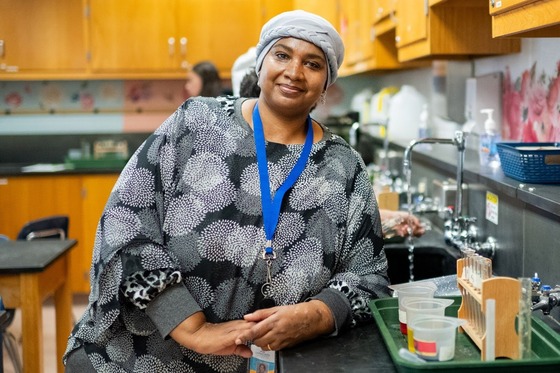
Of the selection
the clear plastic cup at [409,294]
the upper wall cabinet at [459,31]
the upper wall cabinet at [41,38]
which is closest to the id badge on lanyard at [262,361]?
the clear plastic cup at [409,294]

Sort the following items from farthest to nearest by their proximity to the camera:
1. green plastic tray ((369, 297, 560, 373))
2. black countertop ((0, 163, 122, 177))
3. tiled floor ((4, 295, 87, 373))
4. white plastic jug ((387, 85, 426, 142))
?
black countertop ((0, 163, 122, 177)), white plastic jug ((387, 85, 426, 142)), tiled floor ((4, 295, 87, 373)), green plastic tray ((369, 297, 560, 373))

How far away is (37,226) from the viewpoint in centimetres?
393

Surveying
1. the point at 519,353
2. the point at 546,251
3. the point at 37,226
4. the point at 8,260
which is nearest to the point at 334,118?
the point at 37,226

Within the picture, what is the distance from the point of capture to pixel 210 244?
5.65 feet

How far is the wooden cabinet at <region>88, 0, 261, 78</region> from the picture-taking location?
6.01m

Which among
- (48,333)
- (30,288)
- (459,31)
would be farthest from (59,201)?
(459,31)

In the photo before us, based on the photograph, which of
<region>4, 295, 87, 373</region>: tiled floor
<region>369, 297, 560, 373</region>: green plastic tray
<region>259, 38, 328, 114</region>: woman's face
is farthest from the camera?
<region>4, 295, 87, 373</region>: tiled floor

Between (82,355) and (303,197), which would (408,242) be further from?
(82,355)

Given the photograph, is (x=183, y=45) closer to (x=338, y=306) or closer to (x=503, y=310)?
(x=338, y=306)

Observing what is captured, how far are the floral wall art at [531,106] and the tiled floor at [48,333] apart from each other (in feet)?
8.52

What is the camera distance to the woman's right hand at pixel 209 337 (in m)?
1.65

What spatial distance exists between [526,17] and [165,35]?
4611 mm

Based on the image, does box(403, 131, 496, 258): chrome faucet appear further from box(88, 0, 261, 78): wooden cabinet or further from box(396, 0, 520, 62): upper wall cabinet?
box(88, 0, 261, 78): wooden cabinet

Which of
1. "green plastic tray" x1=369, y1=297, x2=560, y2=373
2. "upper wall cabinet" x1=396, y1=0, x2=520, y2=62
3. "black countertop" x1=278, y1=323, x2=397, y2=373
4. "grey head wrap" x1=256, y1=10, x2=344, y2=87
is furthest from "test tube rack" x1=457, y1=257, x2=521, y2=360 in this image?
"upper wall cabinet" x1=396, y1=0, x2=520, y2=62
